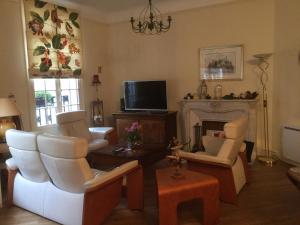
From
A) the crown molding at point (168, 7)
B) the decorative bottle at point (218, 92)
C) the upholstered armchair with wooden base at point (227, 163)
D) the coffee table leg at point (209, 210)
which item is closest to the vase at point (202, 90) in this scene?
the decorative bottle at point (218, 92)

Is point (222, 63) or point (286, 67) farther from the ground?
point (222, 63)

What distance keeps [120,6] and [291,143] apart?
4401mm

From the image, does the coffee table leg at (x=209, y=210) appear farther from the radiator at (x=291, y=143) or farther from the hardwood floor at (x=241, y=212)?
the radiator at (x=291, y=143)

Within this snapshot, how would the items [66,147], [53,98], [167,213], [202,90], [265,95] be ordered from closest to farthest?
1. [66,147]
2. [167,213]
3. [265,95]
4. [53,98]
5. [202,90]

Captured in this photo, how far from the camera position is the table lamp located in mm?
3783

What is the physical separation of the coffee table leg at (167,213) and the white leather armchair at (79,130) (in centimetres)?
224

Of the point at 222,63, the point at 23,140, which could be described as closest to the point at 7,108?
the point at 23,140

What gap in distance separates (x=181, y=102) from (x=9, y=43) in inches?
135

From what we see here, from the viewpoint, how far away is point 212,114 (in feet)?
17.3

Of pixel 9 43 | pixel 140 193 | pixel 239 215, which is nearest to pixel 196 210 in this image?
pixel 239 215

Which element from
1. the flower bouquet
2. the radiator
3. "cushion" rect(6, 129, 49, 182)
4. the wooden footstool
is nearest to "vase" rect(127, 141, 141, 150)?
the flower bouquet

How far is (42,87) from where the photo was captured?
16.6 ft

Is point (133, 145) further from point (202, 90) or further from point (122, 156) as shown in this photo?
point (202, 90)

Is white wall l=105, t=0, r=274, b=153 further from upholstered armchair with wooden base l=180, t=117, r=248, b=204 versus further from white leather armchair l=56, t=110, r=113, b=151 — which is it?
upholstered armchair with wooden base l=180, t=117, r=248, b=204
